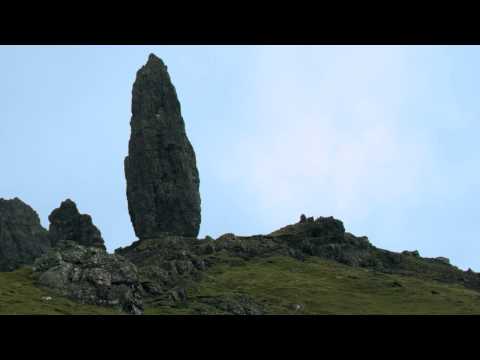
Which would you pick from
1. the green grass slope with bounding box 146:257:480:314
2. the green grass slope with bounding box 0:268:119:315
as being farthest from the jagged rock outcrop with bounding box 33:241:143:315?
the green grass slope with bounding box 146:257:480:314

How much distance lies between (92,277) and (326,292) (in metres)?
60.0

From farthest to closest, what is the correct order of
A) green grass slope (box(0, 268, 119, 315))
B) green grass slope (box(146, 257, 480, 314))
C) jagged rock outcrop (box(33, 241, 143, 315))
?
green grass slope (box(146, 257, 480, 314)) → jagged rock outcrop (box(33, 241, 143, 315)) → green grass slope (box(0, 268, 119, 315))

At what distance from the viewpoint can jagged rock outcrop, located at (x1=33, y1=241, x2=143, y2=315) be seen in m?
143

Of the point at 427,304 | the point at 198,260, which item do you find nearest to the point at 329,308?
the point at 427,304

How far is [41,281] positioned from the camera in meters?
149

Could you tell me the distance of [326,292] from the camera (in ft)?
566

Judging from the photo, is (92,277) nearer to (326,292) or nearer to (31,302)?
(31,302)

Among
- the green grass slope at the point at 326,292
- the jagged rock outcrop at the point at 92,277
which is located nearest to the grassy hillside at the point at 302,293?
the green grass slope at the point at 326,292

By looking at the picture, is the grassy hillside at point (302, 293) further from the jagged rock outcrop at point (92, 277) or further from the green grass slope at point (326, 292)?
the jagged rock outcrop at point (92, 277)

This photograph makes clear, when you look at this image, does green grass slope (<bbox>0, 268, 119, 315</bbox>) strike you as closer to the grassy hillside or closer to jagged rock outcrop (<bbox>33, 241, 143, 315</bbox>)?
the grassy hillside

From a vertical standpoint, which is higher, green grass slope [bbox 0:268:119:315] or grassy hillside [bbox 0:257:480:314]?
grassy hillside [bbox 0:257:480:314]

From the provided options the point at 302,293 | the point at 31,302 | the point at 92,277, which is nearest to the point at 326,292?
the point at 302,293

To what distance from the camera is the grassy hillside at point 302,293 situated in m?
143
